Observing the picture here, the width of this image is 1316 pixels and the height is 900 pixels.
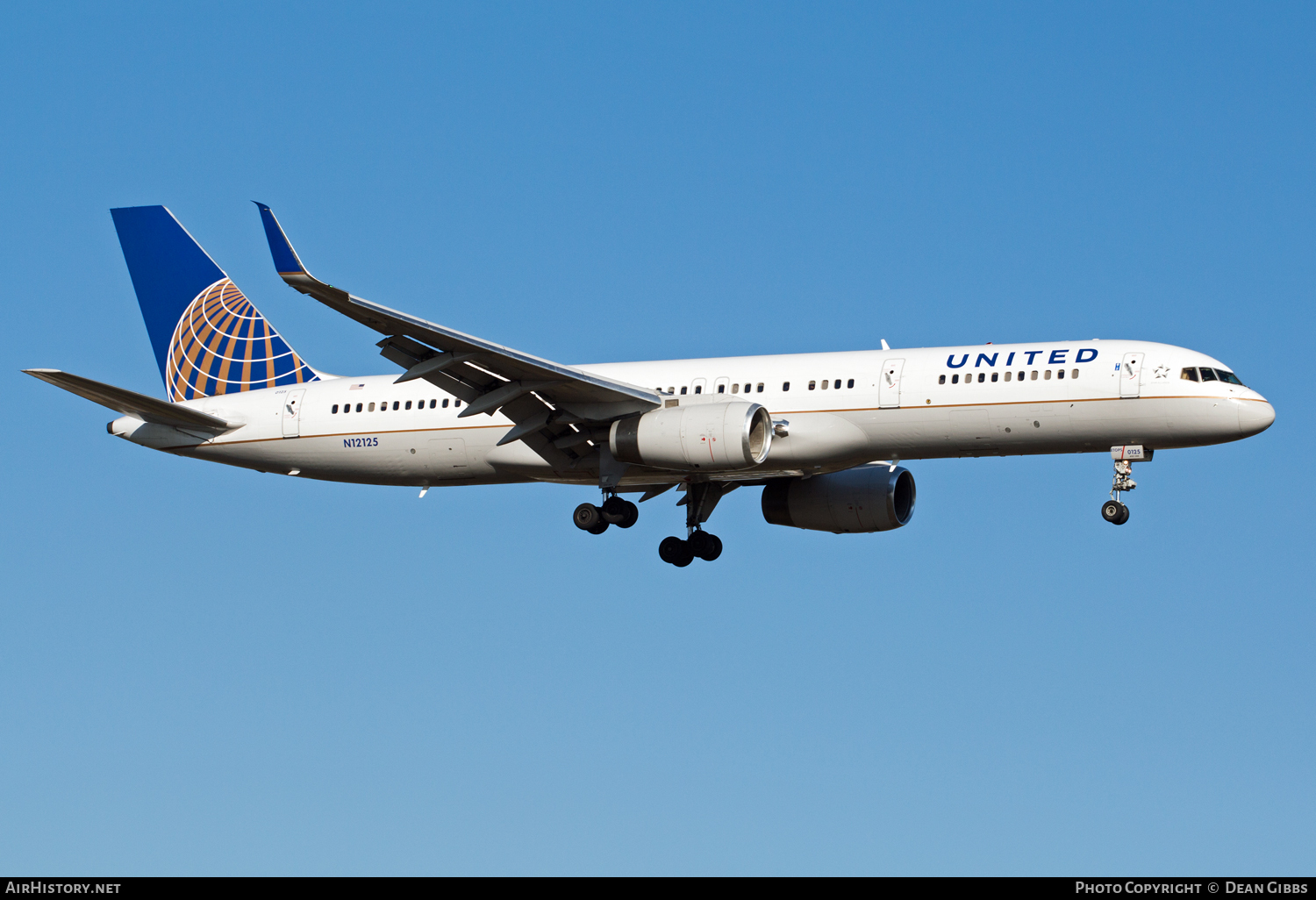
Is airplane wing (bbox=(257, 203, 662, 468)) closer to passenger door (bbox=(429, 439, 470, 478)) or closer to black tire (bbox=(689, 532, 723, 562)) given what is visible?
passenger door (bbox=(429, 439, 470, 478))

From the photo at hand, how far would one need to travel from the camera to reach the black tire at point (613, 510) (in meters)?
40.8

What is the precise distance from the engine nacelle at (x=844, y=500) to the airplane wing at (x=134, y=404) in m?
14.1

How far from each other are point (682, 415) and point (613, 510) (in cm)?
434

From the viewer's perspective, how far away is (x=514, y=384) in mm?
37562

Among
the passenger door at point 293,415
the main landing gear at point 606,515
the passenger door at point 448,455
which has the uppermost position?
the passenger door at point 293,415

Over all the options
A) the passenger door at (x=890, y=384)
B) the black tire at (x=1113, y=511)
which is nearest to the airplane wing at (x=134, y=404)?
the passenger door at (x=890, y=384)

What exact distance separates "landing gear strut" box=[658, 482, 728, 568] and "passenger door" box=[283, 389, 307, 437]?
381 inches

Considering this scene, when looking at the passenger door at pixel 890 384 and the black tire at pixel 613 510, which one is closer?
the passenger door at pixel 890 384

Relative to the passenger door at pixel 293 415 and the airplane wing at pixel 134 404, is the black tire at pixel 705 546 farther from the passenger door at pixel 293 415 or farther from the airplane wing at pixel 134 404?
the airplane wing at pixel 134 404

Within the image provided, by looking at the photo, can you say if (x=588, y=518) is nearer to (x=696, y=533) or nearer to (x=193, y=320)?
(x=696, y=533)

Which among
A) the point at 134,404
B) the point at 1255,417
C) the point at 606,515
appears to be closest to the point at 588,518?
the point at 606,515

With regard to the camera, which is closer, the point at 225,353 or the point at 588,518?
the point at 588,518

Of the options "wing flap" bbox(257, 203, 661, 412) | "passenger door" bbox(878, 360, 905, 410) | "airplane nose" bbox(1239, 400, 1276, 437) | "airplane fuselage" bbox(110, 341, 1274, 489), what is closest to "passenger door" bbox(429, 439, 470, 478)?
"airplane fuselage" bbox(110, 341, 1274, 489)
